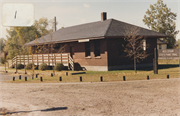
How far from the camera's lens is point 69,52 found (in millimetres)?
28750

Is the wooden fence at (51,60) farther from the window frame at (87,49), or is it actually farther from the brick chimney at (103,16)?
the brick chimney at (103,16)

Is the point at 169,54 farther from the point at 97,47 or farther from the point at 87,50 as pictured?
the point at 87,50

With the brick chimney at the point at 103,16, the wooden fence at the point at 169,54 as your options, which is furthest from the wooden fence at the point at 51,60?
the wooden fence at the point at 169,54

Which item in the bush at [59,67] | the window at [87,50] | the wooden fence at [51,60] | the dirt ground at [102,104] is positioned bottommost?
the dirt ground at [102,104]

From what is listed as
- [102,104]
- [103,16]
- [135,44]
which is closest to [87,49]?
[135,44]

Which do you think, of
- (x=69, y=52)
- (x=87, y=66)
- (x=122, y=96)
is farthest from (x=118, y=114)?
(x=69, y=52)

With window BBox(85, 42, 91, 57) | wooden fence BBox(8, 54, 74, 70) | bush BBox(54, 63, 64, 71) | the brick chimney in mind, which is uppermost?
the brick chimney

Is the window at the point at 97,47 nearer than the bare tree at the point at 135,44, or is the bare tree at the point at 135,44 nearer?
the bare tree at the point at 135,44

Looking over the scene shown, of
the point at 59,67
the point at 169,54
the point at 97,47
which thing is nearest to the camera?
the point at 97,47

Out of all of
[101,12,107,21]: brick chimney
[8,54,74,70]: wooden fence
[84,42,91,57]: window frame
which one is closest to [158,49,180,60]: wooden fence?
[101,12,107,21]: brick chimney

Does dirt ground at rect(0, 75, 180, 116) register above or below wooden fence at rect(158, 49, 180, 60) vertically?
below

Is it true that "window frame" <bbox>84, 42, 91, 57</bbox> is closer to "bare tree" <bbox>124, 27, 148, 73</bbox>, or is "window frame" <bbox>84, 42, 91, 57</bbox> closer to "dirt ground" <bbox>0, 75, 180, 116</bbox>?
"bare tree" <bbox>124, 27, 148, 73</bbox>

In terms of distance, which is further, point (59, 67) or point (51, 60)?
point (51, 60)

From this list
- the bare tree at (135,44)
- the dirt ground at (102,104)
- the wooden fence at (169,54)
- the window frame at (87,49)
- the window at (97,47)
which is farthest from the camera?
the wooden fence at (169,54)
